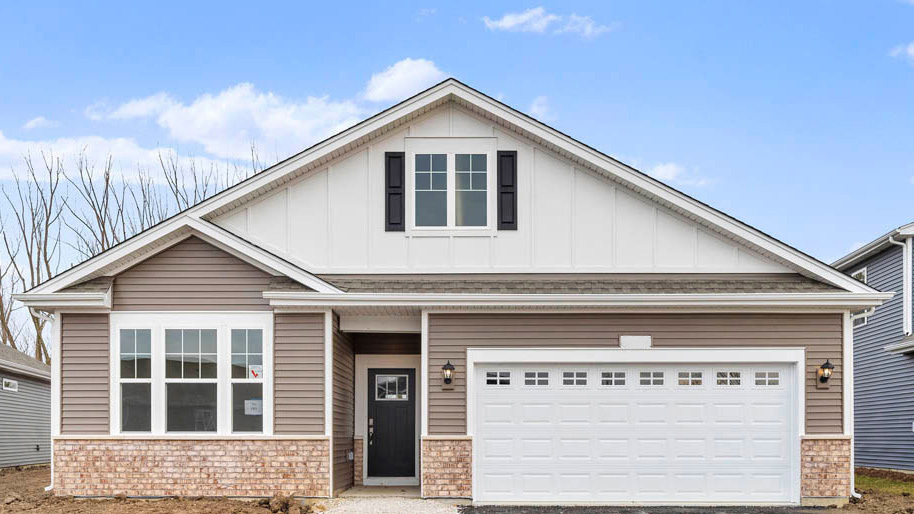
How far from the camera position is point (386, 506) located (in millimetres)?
12438

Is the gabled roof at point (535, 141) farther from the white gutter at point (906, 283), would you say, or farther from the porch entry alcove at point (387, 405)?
the white gutter at point (906, 283)

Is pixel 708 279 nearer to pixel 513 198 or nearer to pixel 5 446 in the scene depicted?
pixel 513 198

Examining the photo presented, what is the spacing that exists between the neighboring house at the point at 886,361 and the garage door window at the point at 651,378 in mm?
7477

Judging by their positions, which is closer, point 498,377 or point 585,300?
point 585,300

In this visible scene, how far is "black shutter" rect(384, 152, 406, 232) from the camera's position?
13656 millimetres

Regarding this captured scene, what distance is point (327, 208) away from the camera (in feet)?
45.0

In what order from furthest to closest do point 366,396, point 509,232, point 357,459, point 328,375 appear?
point 366,396 < point 357,459 < point 509,232 < point 328,375

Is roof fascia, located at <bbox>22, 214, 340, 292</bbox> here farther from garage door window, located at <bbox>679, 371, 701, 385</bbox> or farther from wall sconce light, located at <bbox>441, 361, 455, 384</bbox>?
garage door window, located at <bbox>679, 371, 701, 385</bbox>

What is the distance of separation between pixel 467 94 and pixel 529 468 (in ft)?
19.3

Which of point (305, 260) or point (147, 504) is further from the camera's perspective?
point (305, 260)

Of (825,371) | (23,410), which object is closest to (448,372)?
(825,371)

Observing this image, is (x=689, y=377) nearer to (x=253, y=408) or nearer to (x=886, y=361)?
(x=253, y=408)

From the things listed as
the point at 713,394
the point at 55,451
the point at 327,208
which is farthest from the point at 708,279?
the point at 55,451

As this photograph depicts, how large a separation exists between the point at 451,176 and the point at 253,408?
4.70 metres
